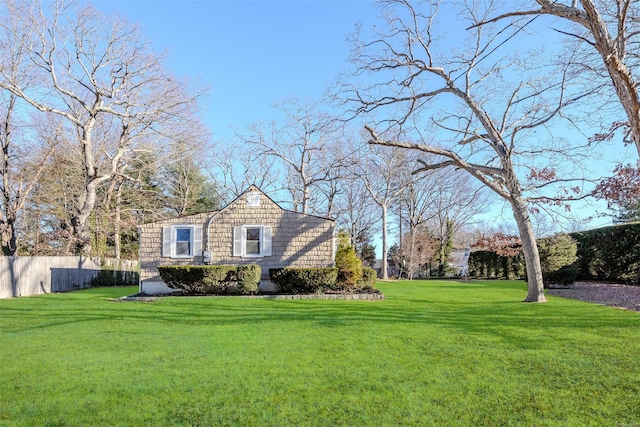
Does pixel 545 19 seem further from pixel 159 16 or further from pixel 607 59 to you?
pixel 159 16

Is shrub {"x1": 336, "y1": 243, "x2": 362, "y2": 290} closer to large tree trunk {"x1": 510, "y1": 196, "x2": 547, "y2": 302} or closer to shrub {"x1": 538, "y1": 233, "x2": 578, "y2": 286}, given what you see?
large tree trunk {"x1": 510, "y1": 196, "x2": 547, "y2": 302}

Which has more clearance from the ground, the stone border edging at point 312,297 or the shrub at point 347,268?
the shrub at point 347,268

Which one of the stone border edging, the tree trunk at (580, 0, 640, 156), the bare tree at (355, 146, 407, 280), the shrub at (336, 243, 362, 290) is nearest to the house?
the shrub at (336, 243, 362, 290)

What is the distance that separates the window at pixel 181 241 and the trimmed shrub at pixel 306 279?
3.51m

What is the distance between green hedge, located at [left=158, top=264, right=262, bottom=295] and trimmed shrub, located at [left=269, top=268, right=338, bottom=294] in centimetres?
91

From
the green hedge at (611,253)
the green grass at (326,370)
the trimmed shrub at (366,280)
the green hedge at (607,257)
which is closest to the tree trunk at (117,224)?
the trimmed shrub at (366,280)

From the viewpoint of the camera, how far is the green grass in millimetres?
3471

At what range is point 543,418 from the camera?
11.0 feet

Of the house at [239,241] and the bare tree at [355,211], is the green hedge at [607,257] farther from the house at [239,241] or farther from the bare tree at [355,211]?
the bare tree at [355,211]

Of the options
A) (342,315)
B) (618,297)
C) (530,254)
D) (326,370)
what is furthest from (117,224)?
(618,297)

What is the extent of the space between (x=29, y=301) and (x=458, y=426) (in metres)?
13.8

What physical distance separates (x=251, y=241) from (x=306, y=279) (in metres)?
3.08

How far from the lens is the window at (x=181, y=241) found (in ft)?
49.4

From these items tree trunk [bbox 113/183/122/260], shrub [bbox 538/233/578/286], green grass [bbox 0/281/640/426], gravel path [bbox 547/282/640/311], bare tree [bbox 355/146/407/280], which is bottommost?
gravel path [bbox 547/282/640/311]
